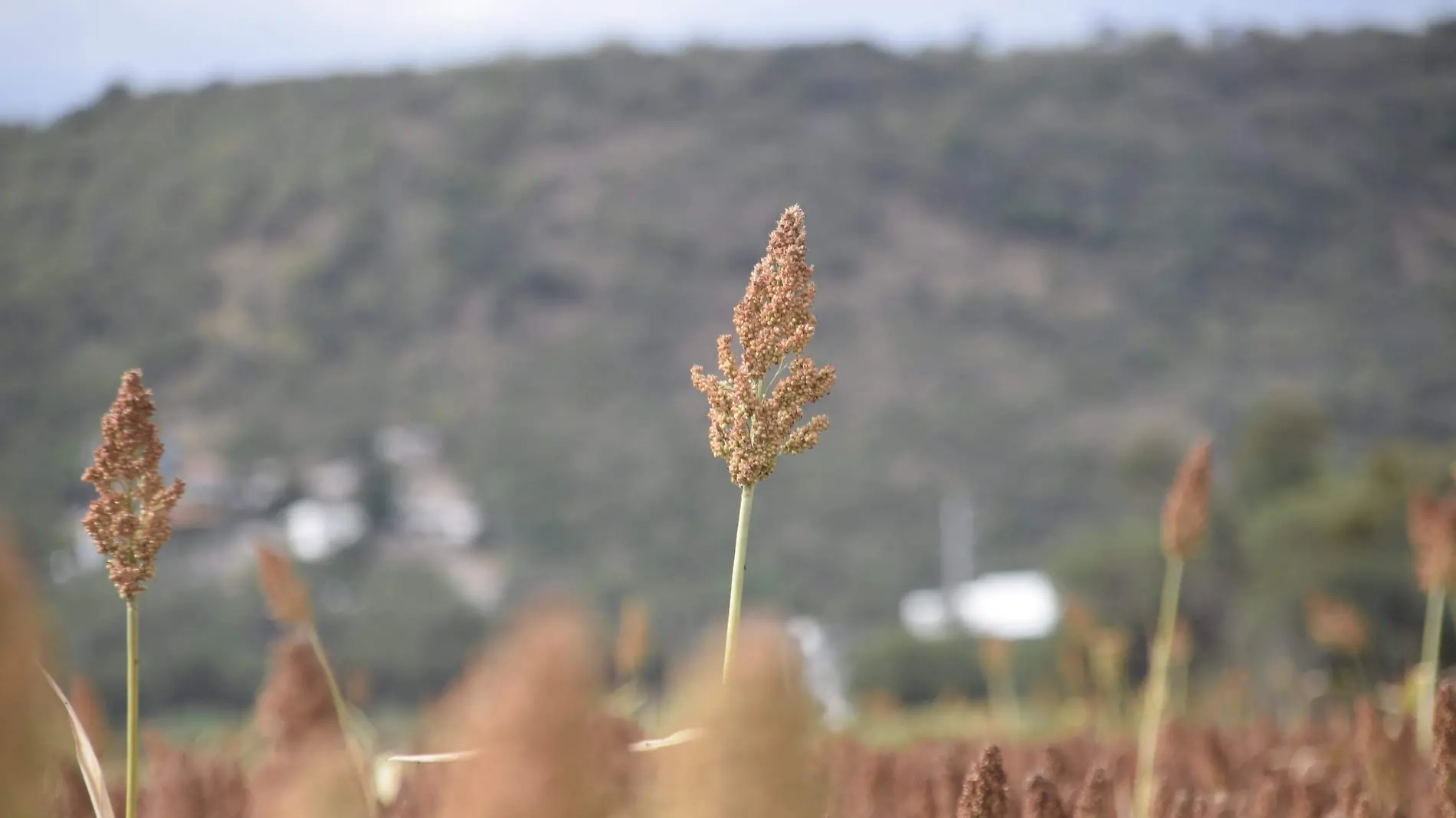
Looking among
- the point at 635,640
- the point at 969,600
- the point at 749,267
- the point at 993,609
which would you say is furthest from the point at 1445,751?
the point at 749,267

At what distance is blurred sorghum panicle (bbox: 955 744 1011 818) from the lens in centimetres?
116

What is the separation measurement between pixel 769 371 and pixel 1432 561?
179 centimetres

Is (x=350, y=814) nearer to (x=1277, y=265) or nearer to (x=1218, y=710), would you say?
(x=1218, y=710)

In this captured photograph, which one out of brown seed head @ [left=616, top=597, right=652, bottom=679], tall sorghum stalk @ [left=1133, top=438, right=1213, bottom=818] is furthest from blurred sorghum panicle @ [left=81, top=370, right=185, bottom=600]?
brown seed head @ [left=616, top=597, right=652, bottom=679]

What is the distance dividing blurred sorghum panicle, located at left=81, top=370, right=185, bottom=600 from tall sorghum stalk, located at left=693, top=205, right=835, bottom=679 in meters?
0.47

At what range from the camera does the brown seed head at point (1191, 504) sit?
2230 mm

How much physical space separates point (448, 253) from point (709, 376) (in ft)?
294

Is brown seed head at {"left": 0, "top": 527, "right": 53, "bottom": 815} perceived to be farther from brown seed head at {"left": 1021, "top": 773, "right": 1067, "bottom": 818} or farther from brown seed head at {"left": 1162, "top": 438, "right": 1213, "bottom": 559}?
brown seed head at {"left": 1162, "top": 438, "right": 1213, "bottom": 559}

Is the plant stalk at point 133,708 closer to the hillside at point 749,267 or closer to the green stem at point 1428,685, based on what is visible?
the green stem at point 1428,685

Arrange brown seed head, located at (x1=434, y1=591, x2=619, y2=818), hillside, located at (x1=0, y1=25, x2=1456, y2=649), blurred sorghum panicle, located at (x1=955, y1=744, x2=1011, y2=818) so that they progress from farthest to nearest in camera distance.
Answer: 1. hillside, located at (x1=0, y1=25, x2=1456, y2=649)
2. blurred sorghum panicle, located at (x1=955, y1=744, x2=1011, y2=818)
3. brown seed head, located at (x1=434, y1=591, x2=619, y2=818)

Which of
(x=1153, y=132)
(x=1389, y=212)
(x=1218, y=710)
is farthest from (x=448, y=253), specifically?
(x=1218, y=710)

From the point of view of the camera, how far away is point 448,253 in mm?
89312

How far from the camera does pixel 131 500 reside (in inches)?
57.4

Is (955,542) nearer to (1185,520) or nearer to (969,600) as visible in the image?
(969,600)
